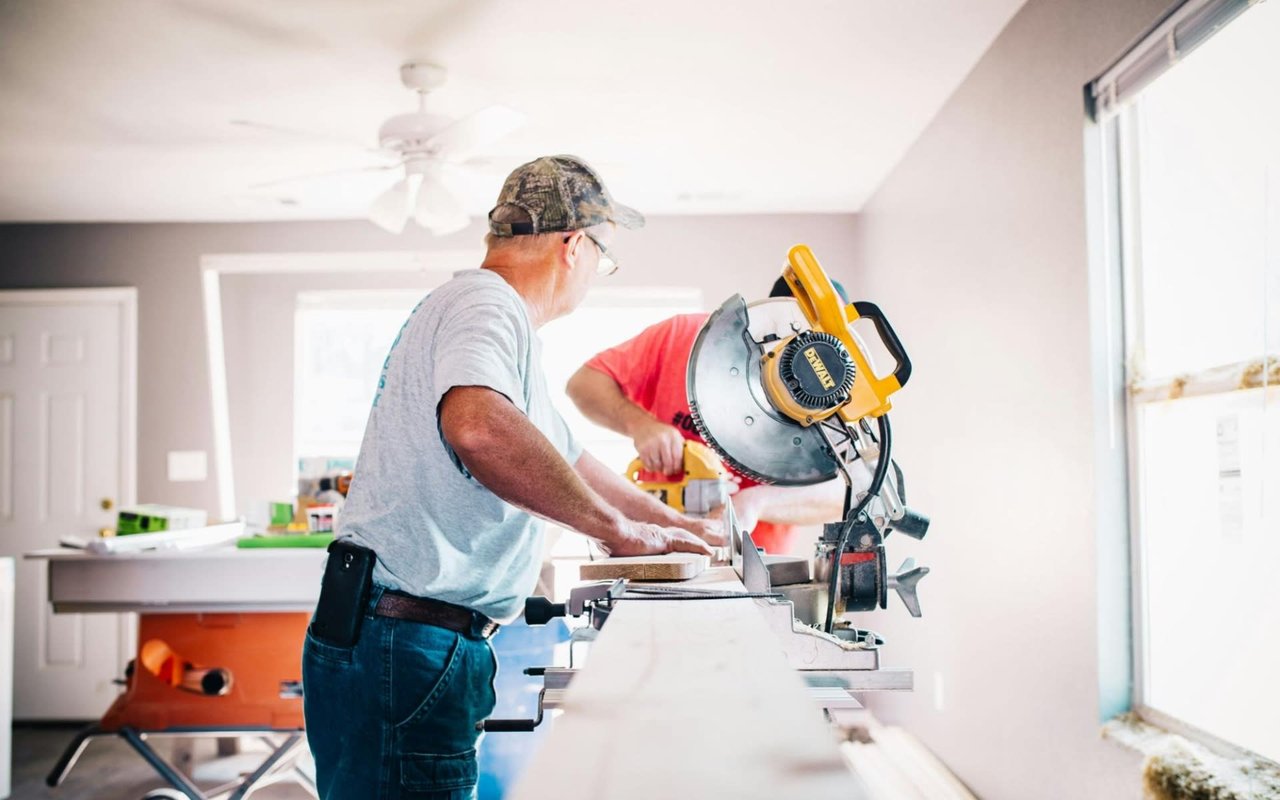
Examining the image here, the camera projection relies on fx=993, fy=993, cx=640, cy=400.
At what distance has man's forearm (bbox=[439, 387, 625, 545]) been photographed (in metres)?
1.17

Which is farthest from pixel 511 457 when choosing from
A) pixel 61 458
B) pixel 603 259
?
pixel 61 458

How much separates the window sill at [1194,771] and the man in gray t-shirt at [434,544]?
127 cm

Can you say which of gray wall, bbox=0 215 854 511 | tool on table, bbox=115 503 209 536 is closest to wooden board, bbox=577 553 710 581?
tool on table, bbox=115 503 209 536

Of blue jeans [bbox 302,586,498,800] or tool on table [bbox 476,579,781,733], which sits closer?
tool on table [bbox 476,579,781,733]

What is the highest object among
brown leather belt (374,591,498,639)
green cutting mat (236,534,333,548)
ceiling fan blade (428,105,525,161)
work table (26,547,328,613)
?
ceiling fan blade (428,105,525,161)

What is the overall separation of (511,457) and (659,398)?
113 centimetres

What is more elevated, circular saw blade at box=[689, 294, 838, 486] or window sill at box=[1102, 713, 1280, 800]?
circular saw blade at box=[689, 294, 838, 486]

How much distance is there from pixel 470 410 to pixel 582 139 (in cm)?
297

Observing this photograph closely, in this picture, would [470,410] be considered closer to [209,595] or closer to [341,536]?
[341,536]

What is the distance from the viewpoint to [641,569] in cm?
117

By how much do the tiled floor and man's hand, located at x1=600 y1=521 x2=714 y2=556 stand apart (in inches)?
83.5

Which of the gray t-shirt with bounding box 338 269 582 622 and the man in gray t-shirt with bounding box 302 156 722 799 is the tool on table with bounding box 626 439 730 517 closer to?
the man in gray t-shirt with bounding box 302 156 722 799

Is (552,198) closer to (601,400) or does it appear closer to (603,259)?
(603,259)

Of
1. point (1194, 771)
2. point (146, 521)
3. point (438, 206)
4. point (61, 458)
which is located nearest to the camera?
point (1194, 771)
